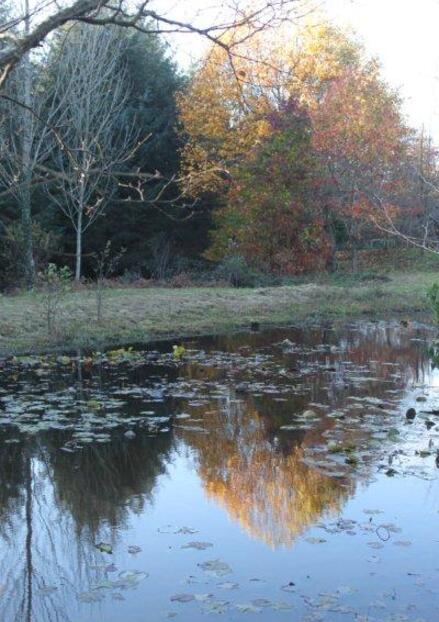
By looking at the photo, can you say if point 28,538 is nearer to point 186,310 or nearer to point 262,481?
point 262,481

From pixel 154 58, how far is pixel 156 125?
2.76m

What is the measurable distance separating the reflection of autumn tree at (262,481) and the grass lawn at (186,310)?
6.47 m

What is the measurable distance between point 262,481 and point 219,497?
1.50 feet

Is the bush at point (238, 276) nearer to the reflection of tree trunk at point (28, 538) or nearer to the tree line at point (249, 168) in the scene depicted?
the tree line at point (249, 168)

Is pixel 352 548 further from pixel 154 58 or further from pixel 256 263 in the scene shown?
pixel 154 58

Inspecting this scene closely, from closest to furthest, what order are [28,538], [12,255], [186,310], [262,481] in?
[28,538]
[262,481]
[186,310]
[12,255]

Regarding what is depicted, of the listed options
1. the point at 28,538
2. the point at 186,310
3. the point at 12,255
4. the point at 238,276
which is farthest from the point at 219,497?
the point at 238,276

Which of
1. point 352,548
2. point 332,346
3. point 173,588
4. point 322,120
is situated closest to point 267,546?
point 352,548

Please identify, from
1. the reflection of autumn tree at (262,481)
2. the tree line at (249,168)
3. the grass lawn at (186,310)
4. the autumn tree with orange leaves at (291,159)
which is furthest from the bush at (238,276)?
the reflection of autumn tree at (262,481)

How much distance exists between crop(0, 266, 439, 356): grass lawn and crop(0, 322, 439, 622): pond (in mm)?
3395

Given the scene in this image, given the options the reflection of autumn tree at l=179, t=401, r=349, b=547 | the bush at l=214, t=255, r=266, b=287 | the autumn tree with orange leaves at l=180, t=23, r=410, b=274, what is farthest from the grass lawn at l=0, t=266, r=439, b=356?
the reflection of autumn tree at l=179, t=401, r=349, b=547

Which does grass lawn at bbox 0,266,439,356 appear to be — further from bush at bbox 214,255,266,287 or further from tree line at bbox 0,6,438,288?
tree line at bbox 0,6,438,288

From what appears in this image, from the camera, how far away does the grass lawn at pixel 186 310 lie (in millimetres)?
14750

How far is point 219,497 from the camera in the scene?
620 cm
